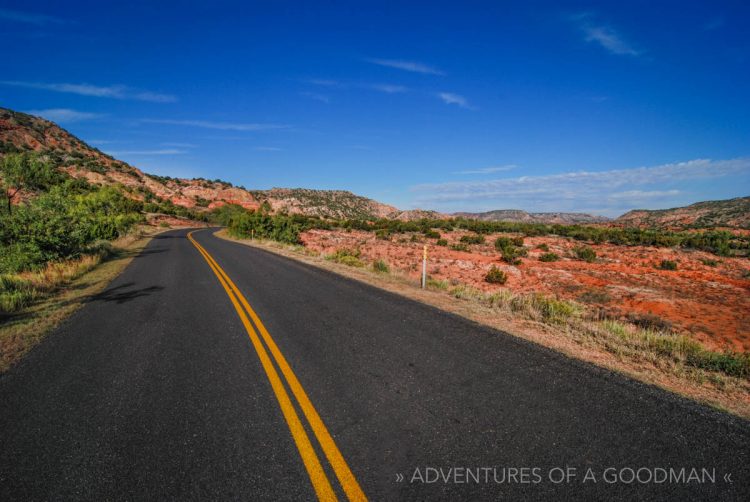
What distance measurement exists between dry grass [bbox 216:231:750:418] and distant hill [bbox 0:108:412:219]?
229 feet

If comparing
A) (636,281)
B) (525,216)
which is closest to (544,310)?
(636,281)

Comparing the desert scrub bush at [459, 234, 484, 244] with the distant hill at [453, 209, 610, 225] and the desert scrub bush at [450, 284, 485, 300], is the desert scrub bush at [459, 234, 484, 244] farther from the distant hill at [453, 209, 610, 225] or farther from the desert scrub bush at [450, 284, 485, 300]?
the distant hill at [453, 209, 610, 225]

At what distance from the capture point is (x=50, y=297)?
30.3ft

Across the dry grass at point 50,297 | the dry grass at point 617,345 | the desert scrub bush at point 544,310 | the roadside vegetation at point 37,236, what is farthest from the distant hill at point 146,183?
the desert scrub bush at point 544,310

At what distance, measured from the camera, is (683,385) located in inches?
181

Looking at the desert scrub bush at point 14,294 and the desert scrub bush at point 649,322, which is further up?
the desert scrub bush at point 14,294

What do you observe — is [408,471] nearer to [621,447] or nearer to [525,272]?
[621,447]

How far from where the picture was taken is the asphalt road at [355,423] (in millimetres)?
2762

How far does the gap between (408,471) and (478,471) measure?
608 mm

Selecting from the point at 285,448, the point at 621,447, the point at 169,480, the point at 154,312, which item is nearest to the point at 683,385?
the point at 621,447

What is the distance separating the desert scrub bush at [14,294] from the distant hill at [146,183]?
194 ft

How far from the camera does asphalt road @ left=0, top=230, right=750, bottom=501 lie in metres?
2.76

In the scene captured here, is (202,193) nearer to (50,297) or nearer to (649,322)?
(50,297)

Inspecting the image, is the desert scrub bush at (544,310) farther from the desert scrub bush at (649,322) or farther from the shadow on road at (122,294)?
the shadow on road at (122,294)
